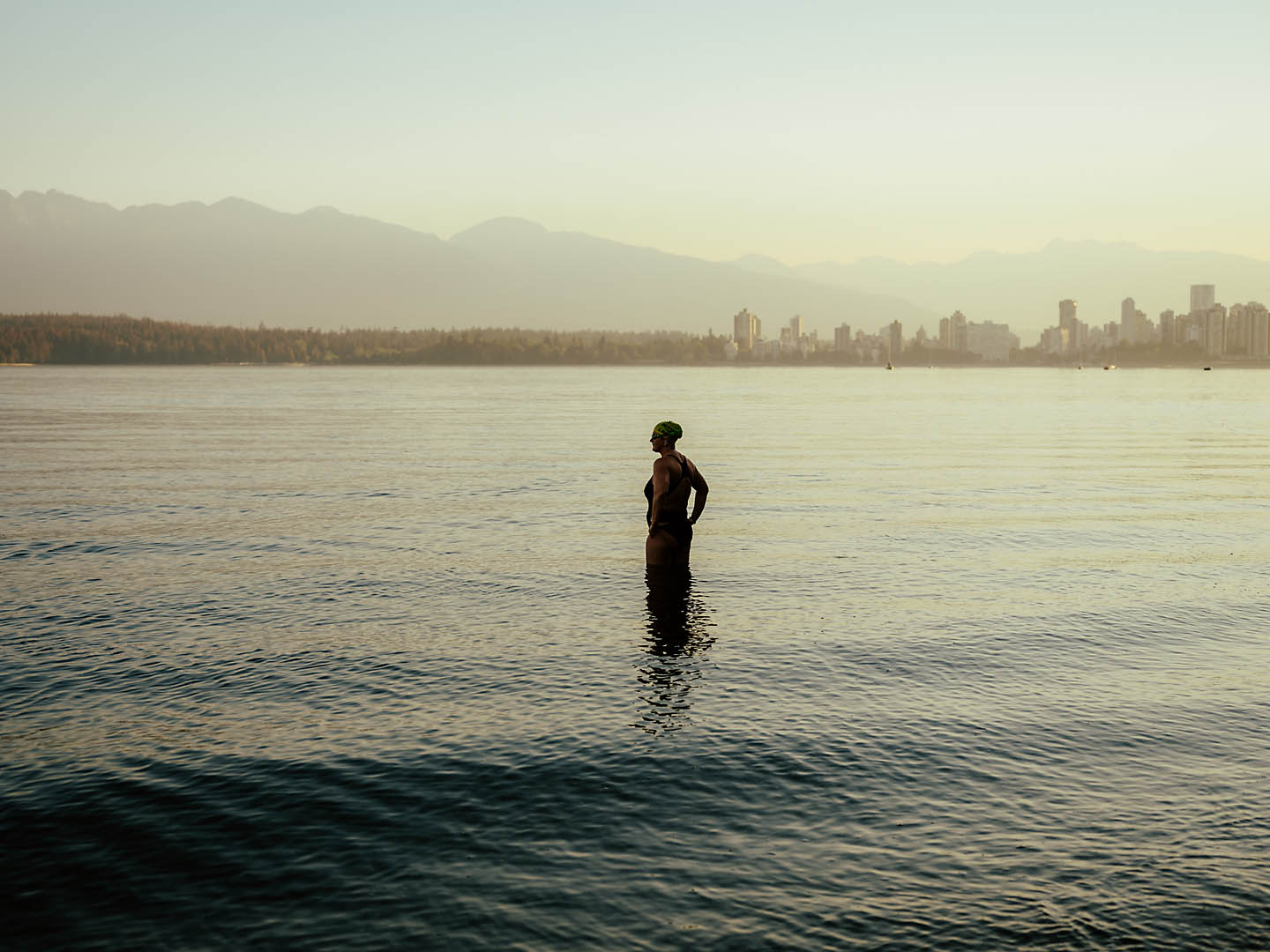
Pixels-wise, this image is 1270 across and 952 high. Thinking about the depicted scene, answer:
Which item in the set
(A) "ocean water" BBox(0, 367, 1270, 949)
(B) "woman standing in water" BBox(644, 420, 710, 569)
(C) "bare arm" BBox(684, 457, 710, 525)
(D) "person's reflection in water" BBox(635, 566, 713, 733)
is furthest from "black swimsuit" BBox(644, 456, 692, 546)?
→ (A) "ocean water" BBox(0, 367, 1270, 949)

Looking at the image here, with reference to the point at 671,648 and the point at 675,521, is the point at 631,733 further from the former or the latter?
the point at 675,521

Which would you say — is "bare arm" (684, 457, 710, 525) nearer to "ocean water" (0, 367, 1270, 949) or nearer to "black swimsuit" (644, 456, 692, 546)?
"black swimsuit" (644, 456, 692, 546)

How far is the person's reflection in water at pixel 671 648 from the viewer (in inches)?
514

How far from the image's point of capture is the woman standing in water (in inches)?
774

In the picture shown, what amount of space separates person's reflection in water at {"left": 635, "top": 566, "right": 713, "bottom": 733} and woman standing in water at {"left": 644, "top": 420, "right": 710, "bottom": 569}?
0.34m

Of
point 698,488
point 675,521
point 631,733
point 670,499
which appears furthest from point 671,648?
point 698,488

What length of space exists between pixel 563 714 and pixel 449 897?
15.1 ft

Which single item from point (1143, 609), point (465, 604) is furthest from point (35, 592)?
point (1143, 609)

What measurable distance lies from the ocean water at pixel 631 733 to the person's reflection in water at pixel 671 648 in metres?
0.08

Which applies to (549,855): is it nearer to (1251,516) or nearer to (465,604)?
(465,604)

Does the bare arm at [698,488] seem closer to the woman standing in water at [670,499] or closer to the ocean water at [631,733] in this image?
the woman standing in water at [670,499]

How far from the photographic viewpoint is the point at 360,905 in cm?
836

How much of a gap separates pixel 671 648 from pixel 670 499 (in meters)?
4.55

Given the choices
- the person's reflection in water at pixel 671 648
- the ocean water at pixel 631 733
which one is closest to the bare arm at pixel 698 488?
the person's reflection in water at pixel 671 648
